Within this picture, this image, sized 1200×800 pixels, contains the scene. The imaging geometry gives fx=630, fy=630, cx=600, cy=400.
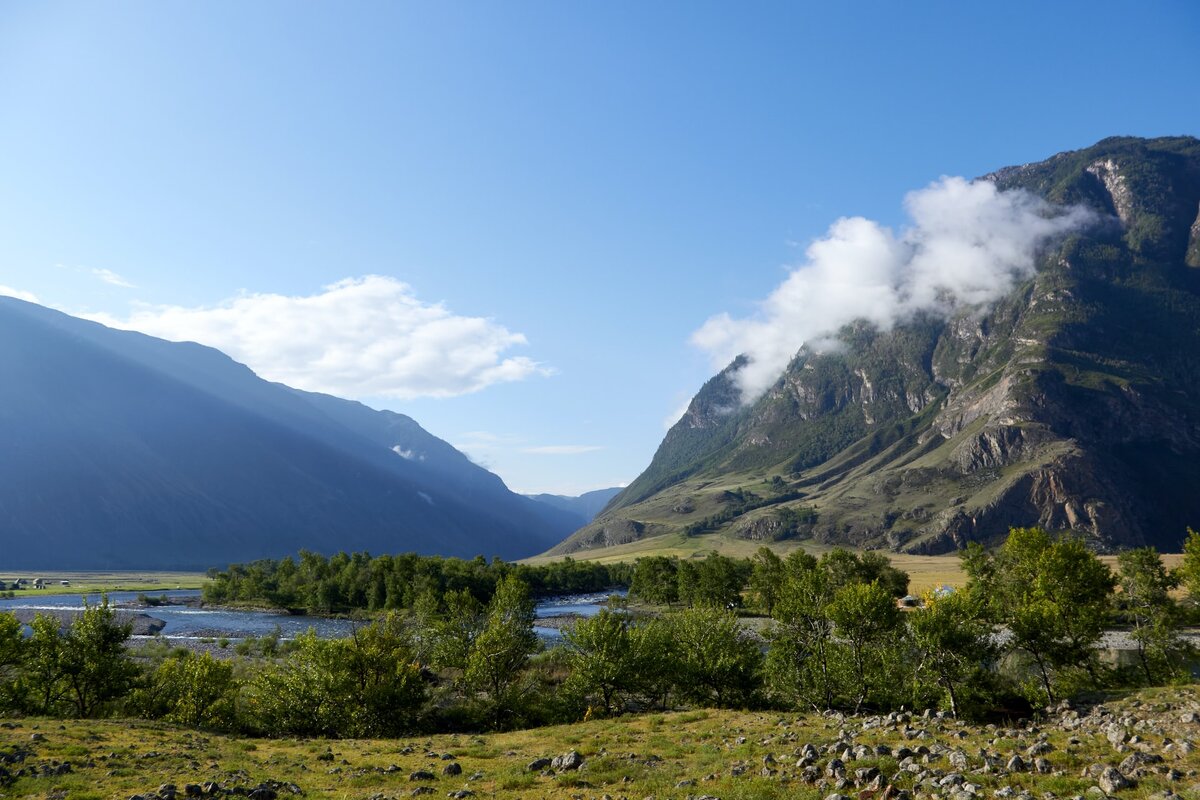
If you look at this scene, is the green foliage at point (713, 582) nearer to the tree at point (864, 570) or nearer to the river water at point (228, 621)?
the tree at point (864, 570)

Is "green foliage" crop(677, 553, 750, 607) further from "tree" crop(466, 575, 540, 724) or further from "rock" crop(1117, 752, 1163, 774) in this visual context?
"rock" crop(1117, 752, 1163, 774)

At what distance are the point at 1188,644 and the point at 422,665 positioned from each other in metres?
99.3

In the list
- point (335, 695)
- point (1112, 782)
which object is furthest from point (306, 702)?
point (1112, 782)

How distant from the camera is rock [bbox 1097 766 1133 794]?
74.4 ft

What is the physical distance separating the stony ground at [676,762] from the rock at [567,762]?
78 mm

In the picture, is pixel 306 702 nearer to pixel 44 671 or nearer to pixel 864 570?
pixel 44 671

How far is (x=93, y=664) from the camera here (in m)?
58.1

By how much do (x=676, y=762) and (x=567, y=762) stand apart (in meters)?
5.82

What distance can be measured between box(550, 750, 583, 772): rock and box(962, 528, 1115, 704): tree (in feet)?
164

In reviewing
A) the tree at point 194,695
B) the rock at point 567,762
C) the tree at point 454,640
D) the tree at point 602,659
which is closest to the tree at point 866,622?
the tree at point 602,659

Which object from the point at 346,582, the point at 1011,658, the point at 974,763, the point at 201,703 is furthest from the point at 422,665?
the point at 346,582

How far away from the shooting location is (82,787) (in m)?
27.9

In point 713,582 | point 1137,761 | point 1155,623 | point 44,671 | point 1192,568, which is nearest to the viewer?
point 1137,761

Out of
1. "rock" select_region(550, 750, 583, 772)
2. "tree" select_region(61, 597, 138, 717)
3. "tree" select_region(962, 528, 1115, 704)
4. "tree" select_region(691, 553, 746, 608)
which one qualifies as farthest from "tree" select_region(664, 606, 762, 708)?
"tree" select_region(691, 553, 746, 608)
